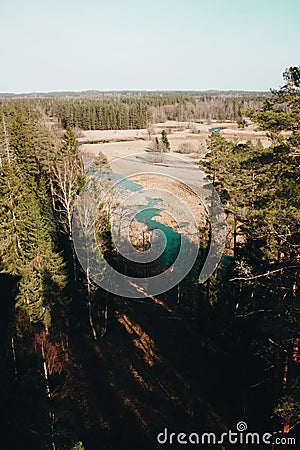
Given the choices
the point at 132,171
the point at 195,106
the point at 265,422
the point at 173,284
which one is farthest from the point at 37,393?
the point at 195,106

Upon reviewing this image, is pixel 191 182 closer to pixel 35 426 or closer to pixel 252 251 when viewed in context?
pixel 252 251

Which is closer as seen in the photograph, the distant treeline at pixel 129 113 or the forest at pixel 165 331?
the forest at pixel 165 331

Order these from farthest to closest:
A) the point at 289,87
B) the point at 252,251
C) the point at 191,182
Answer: the point at 191,182 → the point at 252,251 → the point at 289,87

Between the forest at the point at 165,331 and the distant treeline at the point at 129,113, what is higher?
the distant treeline at the point at 129,113

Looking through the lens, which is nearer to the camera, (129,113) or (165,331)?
(165,331)

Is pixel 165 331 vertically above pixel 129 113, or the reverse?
pixel 129 113

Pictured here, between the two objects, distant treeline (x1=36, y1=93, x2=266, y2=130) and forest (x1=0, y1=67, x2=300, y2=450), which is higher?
distant treeline (x1=36, y1=93, x2=266, y2=130)

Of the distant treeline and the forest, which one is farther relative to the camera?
the distant treeline

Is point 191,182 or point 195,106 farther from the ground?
point 195,106
